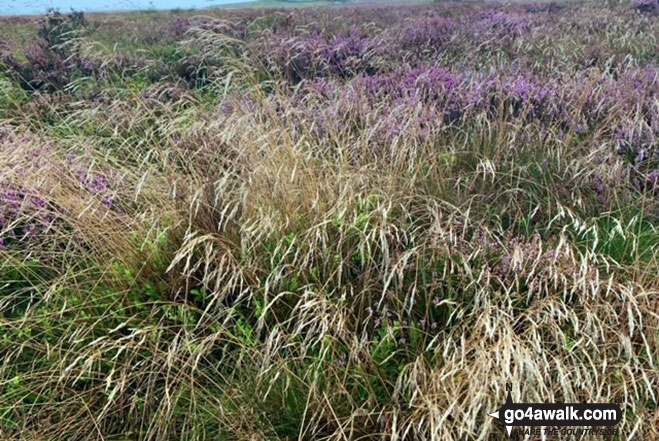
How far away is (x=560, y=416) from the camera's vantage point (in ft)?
6.40

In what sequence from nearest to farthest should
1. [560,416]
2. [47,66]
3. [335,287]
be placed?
[560,416], [335,287], [47,66]

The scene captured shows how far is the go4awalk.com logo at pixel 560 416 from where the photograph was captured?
192 centimetres

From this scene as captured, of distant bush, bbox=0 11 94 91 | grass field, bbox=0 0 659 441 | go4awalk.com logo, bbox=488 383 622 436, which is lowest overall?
go4awalk.com logo, bbox=488 383 622 436

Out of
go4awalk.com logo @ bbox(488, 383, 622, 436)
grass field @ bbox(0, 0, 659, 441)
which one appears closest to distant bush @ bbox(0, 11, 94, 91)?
grass field @ bbox(0, 0, 659, 441)

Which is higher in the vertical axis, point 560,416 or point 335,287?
point 335,287

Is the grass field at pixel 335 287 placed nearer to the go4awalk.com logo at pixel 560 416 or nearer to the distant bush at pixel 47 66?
the go4awalk.com logo at pixel 560 416

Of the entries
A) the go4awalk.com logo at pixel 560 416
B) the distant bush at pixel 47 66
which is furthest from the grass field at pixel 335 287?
the distant bush at pixel 47 66

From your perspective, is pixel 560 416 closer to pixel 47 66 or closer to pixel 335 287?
pixel 335 287

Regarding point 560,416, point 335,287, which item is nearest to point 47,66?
point 335,287

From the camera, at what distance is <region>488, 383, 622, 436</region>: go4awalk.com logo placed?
1.92m

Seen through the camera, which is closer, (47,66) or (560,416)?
(560,416)

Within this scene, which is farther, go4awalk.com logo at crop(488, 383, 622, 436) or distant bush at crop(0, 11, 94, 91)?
distant bush at crop(0, 11, 94, 91)

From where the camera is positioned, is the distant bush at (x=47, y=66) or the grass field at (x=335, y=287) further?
the distant bush at (x=47, y=66)

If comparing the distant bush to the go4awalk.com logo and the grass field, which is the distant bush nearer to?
the grass field
